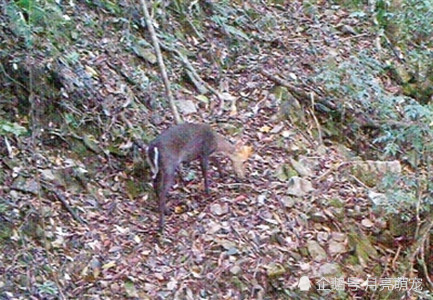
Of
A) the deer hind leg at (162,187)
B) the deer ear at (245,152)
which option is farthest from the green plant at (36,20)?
the deer ear at (245,152)

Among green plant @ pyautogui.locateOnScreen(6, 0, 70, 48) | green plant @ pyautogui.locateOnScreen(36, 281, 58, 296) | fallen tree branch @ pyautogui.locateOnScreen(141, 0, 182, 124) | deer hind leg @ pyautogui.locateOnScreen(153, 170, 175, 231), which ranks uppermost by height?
green plant @ pyautogui.locateOnScreen(6, 0, 70, 48)

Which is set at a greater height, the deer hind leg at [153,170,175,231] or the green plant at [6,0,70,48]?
the green plant at [6,0,70,48]

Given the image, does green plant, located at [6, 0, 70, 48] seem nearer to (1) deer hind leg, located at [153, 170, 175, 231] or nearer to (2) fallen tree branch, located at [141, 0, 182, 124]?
(2) fallen tree branch, located at [141, 0, 182, 124]

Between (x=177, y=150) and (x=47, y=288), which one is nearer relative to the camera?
(x=47, y=288)

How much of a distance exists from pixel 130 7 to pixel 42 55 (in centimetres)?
164

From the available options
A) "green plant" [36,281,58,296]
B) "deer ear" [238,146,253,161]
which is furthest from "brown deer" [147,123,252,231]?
"green plant" [36,281,58,296]

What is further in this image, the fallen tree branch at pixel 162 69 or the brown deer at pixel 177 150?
the fallen tree branch at pixel 162 69

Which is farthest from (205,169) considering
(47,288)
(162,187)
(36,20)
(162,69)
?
(36,20)

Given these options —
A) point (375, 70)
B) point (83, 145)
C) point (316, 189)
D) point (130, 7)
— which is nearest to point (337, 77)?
point (375, 70)

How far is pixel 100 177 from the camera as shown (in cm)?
557

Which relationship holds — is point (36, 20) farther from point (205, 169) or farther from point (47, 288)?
point (47, 288)

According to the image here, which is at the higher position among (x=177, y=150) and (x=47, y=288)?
(x=177, y=150)

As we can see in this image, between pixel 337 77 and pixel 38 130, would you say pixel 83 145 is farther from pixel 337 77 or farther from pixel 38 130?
pixel 337 77

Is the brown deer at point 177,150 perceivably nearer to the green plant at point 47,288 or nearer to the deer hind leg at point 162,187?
the deer hind leg at point 162,187
